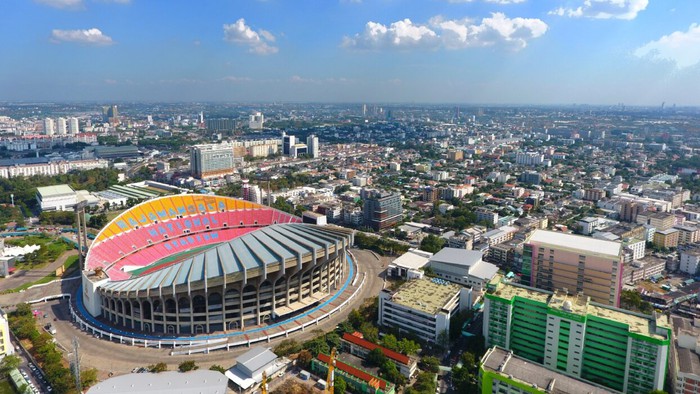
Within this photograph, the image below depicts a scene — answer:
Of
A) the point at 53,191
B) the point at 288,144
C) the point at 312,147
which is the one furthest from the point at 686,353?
the point at 288,144

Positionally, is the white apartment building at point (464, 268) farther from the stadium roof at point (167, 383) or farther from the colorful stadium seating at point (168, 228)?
the stadium roof at point (167, 383)

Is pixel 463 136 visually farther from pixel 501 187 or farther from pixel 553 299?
pixel 553 299

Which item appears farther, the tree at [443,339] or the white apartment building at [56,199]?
the white apartment building at [56,199]

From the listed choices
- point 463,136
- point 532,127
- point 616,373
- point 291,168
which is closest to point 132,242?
point 616,373

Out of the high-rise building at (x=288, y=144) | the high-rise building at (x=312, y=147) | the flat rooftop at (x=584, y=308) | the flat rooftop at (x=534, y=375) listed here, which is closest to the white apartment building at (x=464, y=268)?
the flat rooftop at (x=584, y=308)

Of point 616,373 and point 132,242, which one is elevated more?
point 132,242

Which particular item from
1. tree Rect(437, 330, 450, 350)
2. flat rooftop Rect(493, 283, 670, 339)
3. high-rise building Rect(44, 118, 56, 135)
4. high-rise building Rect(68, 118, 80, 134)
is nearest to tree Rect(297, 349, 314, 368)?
tree Rect(437, 330, 450, 350)
